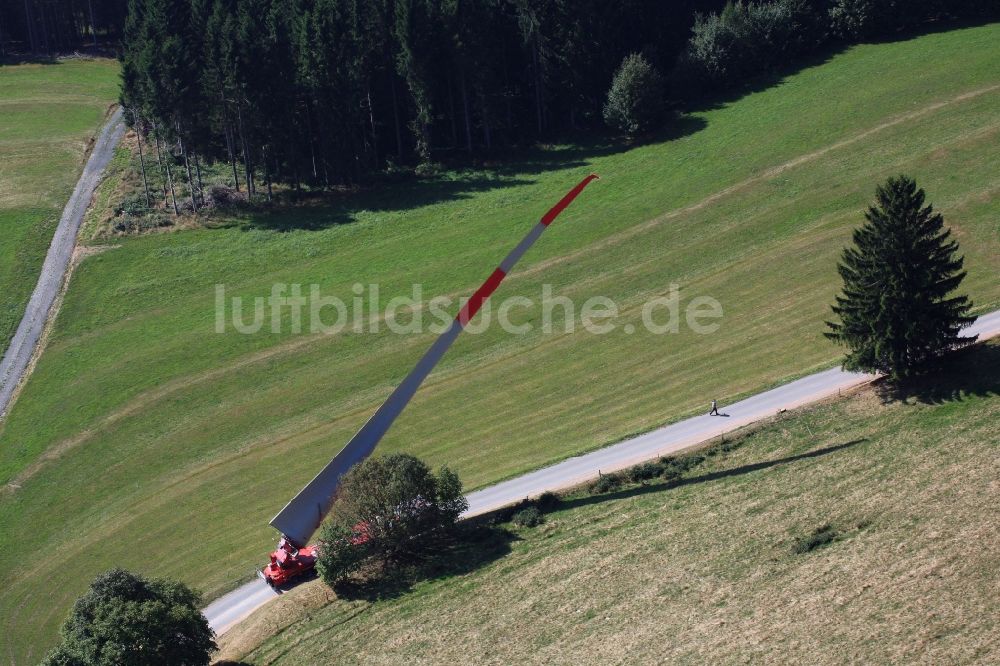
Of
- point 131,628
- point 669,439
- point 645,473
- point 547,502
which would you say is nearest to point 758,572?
point 645,473

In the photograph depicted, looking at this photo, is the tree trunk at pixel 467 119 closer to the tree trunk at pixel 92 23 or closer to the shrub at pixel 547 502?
the shrub at pixel 547 502

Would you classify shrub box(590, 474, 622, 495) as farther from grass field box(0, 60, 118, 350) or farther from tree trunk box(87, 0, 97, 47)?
tree trunk box(87, 0, 97, 47)

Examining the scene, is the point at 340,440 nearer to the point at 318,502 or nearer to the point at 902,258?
the point at 318,502

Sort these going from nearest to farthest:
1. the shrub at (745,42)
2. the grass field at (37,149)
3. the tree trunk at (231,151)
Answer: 1. the grass field at (37,149)
2. the tree trunk at (231,151)
3. the shrub at (745,42)

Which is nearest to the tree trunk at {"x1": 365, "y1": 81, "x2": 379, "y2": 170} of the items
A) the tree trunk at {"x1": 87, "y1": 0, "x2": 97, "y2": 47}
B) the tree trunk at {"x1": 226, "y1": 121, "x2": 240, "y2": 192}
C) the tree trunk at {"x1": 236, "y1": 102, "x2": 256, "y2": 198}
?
the tree trunk at {"x1": 236, "y1": 102, "x2": 256, "y2": 198}

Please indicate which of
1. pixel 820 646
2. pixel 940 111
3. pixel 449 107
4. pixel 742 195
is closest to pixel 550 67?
pixel 449 107

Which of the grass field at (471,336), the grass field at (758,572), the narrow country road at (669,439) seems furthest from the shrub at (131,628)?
the grass field at (471,336)
